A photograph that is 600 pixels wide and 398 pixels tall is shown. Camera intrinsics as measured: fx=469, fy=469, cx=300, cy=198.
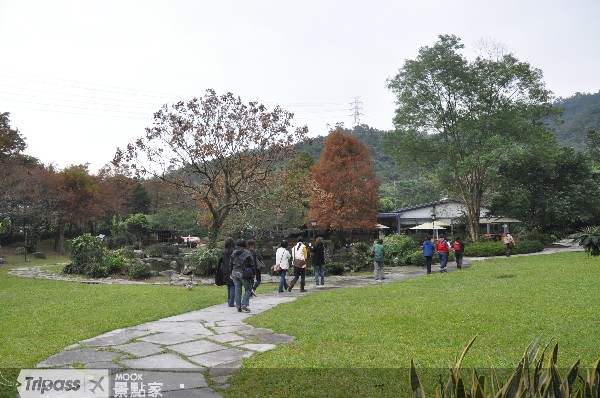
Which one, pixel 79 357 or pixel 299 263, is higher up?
pixel 299 263

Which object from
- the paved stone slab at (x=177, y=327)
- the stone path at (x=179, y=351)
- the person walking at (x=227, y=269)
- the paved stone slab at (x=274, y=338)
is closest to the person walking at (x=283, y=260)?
the person walking at (x=227, y=269)

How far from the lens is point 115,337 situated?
272 inches

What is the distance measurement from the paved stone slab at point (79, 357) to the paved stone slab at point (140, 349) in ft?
0.71

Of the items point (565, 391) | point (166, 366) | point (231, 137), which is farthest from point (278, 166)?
point (565, 391)

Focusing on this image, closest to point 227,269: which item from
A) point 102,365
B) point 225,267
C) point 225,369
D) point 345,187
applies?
point 225,267

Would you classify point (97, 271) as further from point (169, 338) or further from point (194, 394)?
point (194, 394)

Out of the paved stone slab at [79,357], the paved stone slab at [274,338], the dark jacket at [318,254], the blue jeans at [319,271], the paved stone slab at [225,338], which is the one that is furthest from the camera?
the blue jeans at [319,271]

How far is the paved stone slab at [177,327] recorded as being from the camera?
7.42 m

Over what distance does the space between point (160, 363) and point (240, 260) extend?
165 inches

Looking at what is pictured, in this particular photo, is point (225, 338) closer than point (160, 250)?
Yes

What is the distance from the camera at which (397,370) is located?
5.02 meters

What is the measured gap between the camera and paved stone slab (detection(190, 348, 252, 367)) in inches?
217

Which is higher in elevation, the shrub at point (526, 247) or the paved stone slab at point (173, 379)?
the shrub at point (526, 247)

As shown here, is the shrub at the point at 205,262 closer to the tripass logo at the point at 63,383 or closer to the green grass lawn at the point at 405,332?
the green grass lawn at the point at 405,332
